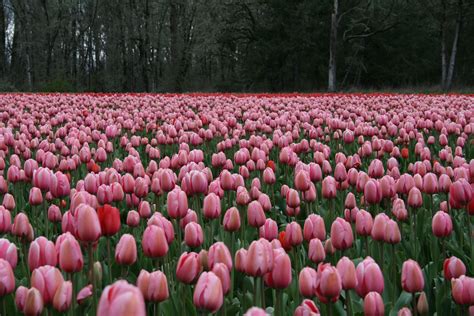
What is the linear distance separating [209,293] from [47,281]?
0.47 metres

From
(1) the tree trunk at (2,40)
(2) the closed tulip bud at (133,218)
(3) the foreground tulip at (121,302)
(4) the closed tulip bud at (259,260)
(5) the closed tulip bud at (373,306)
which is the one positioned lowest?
(2) the closed tulip bud at (133,218)

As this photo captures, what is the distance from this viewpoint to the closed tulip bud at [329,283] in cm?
155

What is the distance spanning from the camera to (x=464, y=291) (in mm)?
1697

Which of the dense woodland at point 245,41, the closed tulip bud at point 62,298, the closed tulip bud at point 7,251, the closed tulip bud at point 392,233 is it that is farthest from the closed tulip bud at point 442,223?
Answer: the dense woodland at point 245,41

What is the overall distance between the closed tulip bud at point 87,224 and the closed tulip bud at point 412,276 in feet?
3.24

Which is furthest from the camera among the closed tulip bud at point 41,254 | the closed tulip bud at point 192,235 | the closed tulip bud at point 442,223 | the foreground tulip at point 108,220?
the closed tulip bud at point 442,223

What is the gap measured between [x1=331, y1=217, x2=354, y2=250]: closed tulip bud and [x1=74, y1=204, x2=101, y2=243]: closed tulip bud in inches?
33.7

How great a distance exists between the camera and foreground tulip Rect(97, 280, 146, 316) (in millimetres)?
920

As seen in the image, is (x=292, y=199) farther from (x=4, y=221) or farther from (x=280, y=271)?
(x=4, y=221)

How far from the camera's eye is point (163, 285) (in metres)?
1.58

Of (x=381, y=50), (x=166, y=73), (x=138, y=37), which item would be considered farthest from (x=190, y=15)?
(x=381, y=50)

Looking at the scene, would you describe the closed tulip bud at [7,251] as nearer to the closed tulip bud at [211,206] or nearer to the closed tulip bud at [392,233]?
the closed tulip bud at [211,206]

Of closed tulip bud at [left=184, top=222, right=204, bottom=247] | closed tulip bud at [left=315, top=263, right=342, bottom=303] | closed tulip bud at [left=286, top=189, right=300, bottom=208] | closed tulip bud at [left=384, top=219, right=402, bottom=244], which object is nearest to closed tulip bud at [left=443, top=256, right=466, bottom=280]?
closed tulip bud at [left=384, top=219, right=402, bottom=244]

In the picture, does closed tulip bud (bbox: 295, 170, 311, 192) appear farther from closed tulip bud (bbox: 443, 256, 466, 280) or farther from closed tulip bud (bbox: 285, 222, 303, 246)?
closed tulip bud (bbox: 443, 256, 466, 280)
